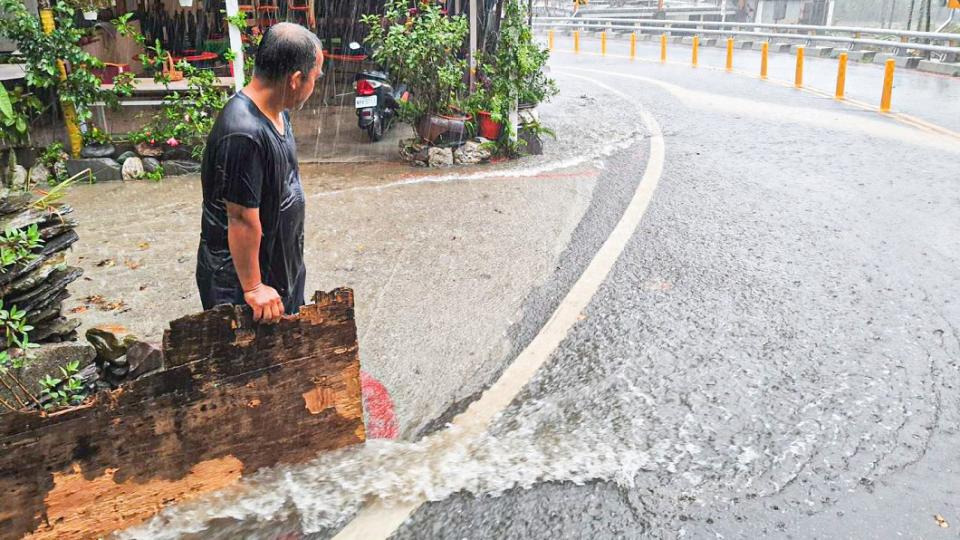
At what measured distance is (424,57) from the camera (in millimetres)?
9281

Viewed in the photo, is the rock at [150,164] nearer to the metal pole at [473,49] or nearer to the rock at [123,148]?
the rock at [123,148]

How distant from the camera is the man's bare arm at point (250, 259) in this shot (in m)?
2.87

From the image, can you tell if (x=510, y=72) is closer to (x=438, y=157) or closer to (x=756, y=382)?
(x=438, y=157)

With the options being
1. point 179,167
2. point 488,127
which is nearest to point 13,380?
point 179,167

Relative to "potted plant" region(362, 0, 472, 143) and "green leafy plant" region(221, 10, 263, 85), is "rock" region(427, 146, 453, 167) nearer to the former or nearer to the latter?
"potted plant" region(362, 0, 472, 143)

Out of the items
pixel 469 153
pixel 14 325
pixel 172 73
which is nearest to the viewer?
pixel 14 325

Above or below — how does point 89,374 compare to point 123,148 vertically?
below

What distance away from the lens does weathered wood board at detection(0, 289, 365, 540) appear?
105 inches

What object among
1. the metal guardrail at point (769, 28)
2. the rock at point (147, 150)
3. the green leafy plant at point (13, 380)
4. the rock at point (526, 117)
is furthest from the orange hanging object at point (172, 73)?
the metal guardrail at point (769, 28)

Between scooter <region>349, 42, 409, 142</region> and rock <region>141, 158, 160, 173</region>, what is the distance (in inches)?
107

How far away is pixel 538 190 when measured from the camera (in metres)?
8.30

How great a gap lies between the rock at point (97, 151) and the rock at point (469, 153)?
4.06 metres

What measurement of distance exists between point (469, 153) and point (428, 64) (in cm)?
119

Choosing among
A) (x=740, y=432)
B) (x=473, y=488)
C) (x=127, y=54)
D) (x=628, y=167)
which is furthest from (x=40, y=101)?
(x=740, y=432)
